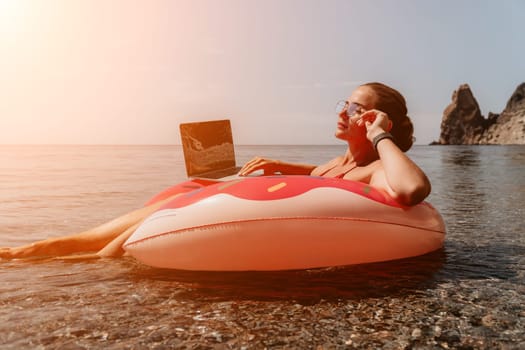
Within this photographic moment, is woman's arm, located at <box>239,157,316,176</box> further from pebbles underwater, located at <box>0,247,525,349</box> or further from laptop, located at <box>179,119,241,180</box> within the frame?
pebbles underwater, located at <box>0,247,525,349</box>

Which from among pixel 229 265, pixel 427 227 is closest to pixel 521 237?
pixel 427 227

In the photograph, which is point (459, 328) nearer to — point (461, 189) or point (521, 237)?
point (521, 237)

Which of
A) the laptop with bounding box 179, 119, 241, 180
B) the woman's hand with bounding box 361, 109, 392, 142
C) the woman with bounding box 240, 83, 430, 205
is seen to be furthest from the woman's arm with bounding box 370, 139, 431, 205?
the laptop with bounding box 179, 119, 241, 180

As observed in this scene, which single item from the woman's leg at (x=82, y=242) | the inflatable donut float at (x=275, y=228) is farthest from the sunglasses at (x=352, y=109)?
the woman's leg at (x=82, y=242)

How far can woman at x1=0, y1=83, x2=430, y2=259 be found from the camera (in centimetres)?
327

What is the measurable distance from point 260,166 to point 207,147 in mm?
509

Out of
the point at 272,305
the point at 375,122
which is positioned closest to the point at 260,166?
the point at 375,122

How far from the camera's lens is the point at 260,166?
13.3 ft

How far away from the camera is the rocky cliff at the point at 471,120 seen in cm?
10750

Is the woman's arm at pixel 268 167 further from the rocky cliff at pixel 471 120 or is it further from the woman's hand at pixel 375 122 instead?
the rocky cliff at pixel 471 120

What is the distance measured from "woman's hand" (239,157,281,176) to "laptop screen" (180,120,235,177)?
309mm

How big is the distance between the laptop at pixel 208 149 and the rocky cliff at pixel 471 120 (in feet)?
374

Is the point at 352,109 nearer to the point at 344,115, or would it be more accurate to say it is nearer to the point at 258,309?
the point at 344,115

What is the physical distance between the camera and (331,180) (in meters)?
3.28
